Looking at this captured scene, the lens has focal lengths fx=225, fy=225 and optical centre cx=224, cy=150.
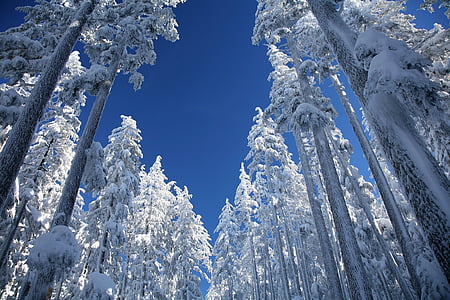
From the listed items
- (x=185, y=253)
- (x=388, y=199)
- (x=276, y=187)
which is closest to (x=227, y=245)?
(x=185, y=253)

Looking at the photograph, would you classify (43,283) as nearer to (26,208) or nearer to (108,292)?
(108,292)

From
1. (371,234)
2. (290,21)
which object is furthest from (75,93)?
(371,234)

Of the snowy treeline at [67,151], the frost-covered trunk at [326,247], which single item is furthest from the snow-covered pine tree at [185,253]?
the frost-covered trunk at [326,247]

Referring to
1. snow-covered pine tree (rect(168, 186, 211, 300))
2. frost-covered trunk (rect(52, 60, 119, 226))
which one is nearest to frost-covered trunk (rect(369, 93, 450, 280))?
frost-covered trunk (rect(52, 60, 119, 226))

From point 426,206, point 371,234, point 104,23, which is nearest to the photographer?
point 426,206

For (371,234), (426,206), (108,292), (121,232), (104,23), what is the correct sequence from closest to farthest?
(426,206) → (108,292) → (104,23) → (121,232) → (371,234)

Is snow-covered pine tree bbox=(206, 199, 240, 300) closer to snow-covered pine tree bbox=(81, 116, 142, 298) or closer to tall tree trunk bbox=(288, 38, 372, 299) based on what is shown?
snow-covered pine tree bbox=(81, 116, 142, 298)

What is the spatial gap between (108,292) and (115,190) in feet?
21.5

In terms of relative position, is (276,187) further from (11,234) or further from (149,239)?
(11,234)

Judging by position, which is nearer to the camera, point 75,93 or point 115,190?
point 75,93

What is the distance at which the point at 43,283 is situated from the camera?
614 centimetres

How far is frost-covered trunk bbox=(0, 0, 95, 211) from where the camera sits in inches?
247

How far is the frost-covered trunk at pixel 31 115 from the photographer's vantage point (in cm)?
627

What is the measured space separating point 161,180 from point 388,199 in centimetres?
2070
